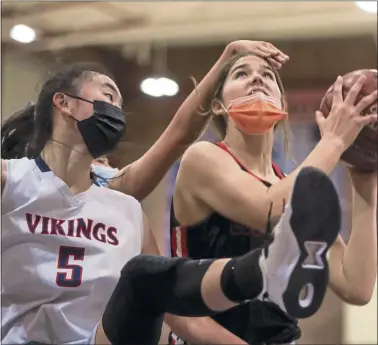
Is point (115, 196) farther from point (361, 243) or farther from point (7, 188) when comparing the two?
point (361, 243)

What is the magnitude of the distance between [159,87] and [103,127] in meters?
0.10

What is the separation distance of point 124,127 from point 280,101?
6.3 inches

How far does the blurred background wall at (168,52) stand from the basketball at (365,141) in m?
0.02

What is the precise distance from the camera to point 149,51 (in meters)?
0.91

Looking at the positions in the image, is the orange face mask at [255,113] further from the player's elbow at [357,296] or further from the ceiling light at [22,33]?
the ceiling light at [22,33]

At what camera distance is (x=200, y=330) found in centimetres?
70

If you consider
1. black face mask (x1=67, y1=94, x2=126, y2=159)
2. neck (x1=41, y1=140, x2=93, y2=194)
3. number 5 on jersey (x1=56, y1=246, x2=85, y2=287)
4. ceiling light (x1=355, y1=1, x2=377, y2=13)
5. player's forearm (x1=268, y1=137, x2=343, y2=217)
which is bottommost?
number 5 on jersey (x1=56, y1=246, x2=85, y2=287)

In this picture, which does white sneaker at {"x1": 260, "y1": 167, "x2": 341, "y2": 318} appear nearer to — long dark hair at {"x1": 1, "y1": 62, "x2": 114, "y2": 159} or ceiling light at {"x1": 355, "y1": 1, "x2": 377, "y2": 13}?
long dark hair at {"x1": 1, "y1": 62, "x2": 114, "y2": 159}

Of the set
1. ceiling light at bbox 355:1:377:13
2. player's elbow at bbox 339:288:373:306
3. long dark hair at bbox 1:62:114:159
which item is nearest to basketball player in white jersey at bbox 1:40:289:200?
long dark hair at bbox 1:62:114:159

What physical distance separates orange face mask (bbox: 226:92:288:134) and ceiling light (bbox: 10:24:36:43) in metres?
0.31

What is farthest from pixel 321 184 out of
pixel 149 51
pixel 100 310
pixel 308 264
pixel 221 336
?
pixel 149 51

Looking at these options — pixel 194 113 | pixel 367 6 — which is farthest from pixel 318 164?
pixel 367 6

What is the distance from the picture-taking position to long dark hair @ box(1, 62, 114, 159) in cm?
75

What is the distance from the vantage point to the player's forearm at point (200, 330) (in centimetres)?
68
